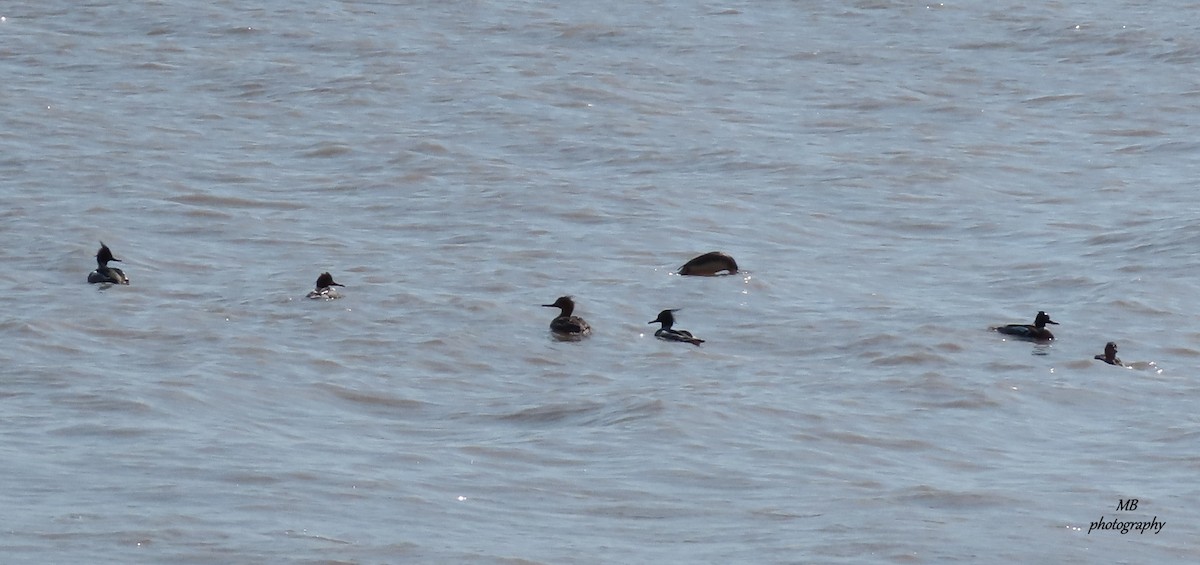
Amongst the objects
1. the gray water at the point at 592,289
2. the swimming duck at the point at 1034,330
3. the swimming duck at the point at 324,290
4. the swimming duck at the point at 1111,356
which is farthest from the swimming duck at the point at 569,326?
the swimming duck at the point at 1111,356

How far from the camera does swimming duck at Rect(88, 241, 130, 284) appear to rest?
15039 mm

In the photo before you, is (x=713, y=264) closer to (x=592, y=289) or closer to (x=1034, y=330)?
(x=592, y=289)

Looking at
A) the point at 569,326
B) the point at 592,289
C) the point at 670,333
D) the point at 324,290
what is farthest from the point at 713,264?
the point at 324,290

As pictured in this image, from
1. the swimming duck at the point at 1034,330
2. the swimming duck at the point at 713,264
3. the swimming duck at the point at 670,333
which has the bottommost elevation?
the swimming duck at the point at 670,333

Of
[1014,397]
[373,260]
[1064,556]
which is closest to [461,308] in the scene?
[373,260]

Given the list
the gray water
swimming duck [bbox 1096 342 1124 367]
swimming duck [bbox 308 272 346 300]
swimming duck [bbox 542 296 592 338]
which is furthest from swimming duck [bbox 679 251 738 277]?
swimming duck [bbox 1096 342 1124 367]

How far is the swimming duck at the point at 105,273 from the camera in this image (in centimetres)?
1504

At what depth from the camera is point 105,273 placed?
15086mm

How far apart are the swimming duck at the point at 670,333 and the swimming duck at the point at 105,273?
3.99 meters

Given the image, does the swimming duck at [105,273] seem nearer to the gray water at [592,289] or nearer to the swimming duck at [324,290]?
the gray water at [592,289]

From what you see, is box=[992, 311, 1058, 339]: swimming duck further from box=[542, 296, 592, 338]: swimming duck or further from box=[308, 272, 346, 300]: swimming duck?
box=[308, 272, 346, 300]: swimming duck

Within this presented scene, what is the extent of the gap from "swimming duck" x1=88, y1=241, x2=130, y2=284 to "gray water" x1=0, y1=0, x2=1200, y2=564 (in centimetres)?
28

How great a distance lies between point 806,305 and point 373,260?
358 centimetres

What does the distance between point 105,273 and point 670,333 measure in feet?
14.0
